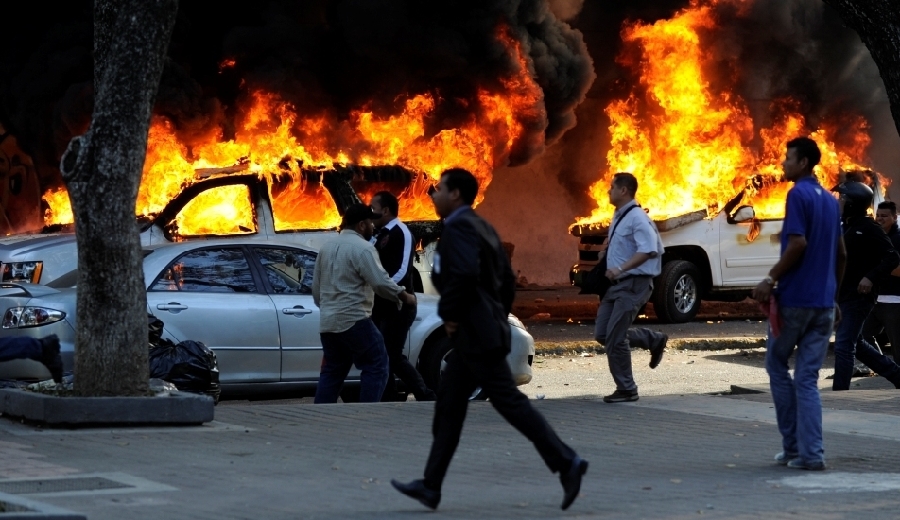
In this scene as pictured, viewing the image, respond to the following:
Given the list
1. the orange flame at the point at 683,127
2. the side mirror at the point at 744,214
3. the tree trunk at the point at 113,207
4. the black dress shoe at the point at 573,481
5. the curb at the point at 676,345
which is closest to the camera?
the black dress shoe at the point at 573,481

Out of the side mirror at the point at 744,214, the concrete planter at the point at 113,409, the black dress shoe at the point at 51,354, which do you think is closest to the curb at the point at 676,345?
the side mirror at the point at 744,214

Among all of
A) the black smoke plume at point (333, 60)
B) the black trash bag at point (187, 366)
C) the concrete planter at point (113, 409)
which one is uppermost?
the black smoke plume at point (333, 60)

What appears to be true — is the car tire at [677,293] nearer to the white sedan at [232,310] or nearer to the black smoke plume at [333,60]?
the black smoke plume at [333,60]

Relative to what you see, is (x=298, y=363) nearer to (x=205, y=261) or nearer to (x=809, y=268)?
(x=205, y=261)

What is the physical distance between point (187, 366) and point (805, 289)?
13.9ft

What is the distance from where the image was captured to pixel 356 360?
10.2 m

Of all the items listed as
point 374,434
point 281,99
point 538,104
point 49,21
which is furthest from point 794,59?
point 374,434

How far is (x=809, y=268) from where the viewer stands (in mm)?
7906

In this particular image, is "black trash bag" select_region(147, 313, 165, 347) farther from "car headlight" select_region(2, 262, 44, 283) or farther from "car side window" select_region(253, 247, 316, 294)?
"car headlight" select_region(2, 262, 44, 283)

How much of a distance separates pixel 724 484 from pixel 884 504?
2.71ft

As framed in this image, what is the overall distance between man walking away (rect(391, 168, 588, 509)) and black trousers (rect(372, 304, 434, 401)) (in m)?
4.05

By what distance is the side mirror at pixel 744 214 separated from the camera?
63.0 ft

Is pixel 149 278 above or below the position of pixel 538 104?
below

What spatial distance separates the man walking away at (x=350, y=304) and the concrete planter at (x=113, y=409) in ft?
3.94
